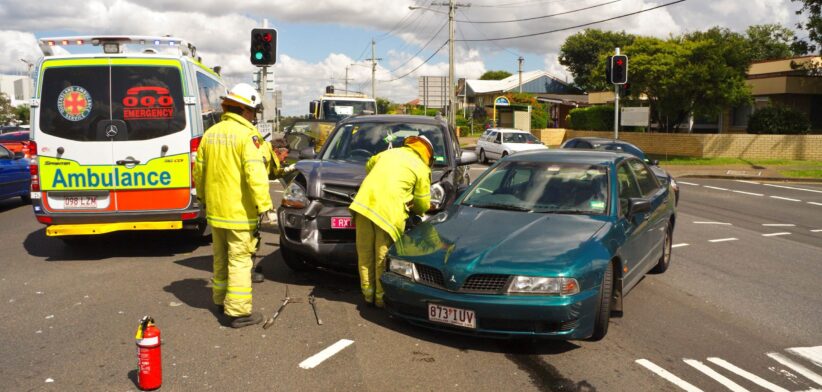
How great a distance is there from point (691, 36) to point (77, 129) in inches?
1166

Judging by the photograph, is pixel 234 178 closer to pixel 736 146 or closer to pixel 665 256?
pixel 665 256

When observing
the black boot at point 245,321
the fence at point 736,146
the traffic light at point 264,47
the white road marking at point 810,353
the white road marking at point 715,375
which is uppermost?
the traffic light at point 264,47

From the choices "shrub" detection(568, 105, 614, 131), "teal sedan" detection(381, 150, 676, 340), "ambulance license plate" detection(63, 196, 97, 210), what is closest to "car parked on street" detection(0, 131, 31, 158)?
"ambulance license plate" detection(63, 196, 97, 210)

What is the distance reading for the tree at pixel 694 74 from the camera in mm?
28188

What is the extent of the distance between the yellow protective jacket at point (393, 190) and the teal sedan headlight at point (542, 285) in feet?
4.50

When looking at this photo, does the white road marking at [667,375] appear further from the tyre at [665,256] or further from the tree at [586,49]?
the tree at [586,49]

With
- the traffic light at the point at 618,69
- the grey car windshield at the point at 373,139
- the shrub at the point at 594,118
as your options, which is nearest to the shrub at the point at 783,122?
the shrub at the point at 594,118

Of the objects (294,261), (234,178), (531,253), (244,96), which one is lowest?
(294,261)

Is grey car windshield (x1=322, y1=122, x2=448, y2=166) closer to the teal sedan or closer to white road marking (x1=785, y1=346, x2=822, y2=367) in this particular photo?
the teal sedan

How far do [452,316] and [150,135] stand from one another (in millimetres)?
4904

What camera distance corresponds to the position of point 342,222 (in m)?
6.79

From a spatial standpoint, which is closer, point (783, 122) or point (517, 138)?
point (783, 122)

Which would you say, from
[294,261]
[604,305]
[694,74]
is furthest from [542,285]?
[694,74]

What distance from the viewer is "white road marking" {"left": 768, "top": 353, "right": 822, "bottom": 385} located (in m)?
4.81
